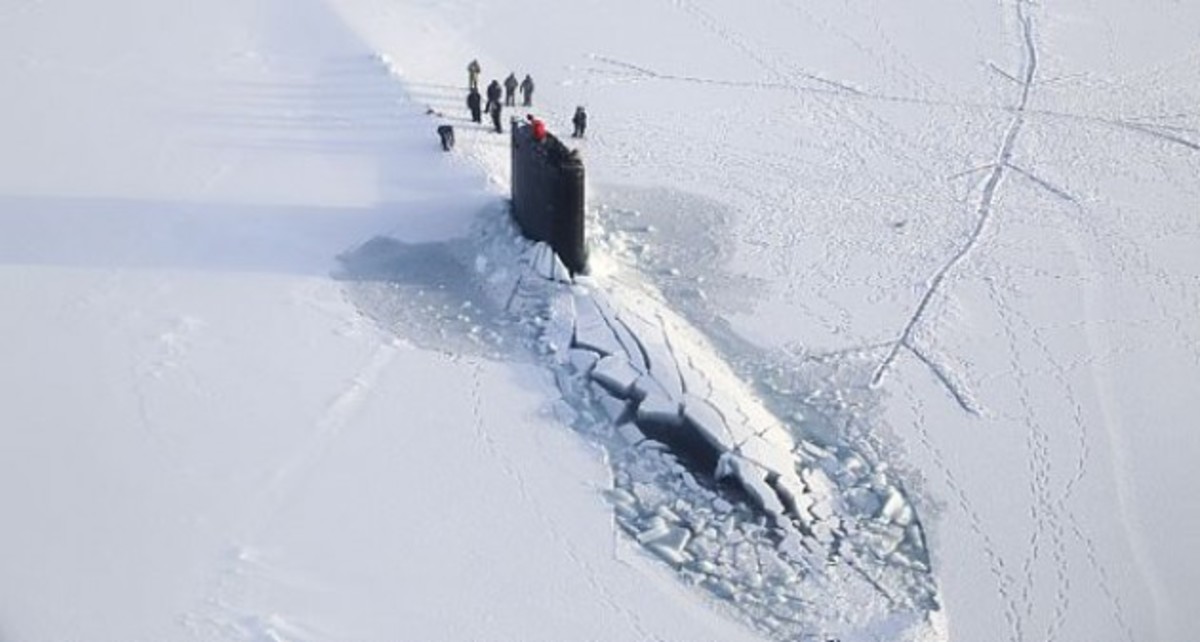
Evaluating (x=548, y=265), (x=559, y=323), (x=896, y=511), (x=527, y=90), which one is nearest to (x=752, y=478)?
(x=896, y=511)

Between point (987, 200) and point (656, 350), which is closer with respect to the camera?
point (656, 350)

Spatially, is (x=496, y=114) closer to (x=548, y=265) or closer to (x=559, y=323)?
(x=548, y=265)

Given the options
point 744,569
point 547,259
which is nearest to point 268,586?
point 744,569

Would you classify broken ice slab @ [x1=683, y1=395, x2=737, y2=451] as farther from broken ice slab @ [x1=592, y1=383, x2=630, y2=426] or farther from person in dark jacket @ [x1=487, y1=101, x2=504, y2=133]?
person in dark jacket @ [x1=487, y1=101, x2=504, y2=133]

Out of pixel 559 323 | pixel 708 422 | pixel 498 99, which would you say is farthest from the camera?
pixel 498 99

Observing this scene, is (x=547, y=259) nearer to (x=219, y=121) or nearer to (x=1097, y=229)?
(x=219, y=121)

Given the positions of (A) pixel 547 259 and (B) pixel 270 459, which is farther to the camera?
(A) pixel 547 259
